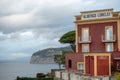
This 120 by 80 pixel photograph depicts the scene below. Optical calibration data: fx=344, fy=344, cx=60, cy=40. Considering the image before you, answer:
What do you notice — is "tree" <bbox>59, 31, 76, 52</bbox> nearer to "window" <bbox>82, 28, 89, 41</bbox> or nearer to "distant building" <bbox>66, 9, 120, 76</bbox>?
"distant building" <bbox>66, 9, 120, 76</bbox>

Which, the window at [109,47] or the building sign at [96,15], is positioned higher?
the building sign at [96,15]

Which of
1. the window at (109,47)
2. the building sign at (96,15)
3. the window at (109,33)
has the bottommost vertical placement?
the window at (109,47)

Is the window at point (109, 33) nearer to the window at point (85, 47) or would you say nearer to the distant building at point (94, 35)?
the distant building at point (94, 35)

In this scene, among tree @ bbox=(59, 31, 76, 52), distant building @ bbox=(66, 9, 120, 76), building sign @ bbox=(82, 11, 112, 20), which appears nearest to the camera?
distant building @ bbox=(66, 9, 120, 76)

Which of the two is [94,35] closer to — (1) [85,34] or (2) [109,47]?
(1) [85,34]

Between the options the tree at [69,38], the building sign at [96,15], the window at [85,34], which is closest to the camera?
the building sign at [96,15]

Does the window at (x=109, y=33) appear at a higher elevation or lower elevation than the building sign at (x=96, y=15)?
lower

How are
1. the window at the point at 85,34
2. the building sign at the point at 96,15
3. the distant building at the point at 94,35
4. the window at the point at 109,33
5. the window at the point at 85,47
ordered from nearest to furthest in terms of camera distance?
the distant building at the point at 94,35, the building sign at the point at 96,15, the window at the point at 109,33, the window at the point at 85,34, the window at the point at 85,47

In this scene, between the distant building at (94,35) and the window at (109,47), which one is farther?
the window at (109,47)

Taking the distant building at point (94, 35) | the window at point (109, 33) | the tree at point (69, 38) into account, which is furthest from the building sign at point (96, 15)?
the tree at point (69, 38)

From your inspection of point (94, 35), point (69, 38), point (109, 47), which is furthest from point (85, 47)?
point (69, 38)

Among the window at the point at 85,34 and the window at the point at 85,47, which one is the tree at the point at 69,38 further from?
the window at the point at 85,34

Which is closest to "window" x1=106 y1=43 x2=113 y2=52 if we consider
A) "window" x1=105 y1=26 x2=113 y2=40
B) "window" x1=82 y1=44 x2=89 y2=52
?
"window" x1=105 y1=26 x2=113 y2=40

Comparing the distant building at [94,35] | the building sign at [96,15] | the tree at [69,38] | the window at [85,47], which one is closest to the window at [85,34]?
the distant building at [94,35]
